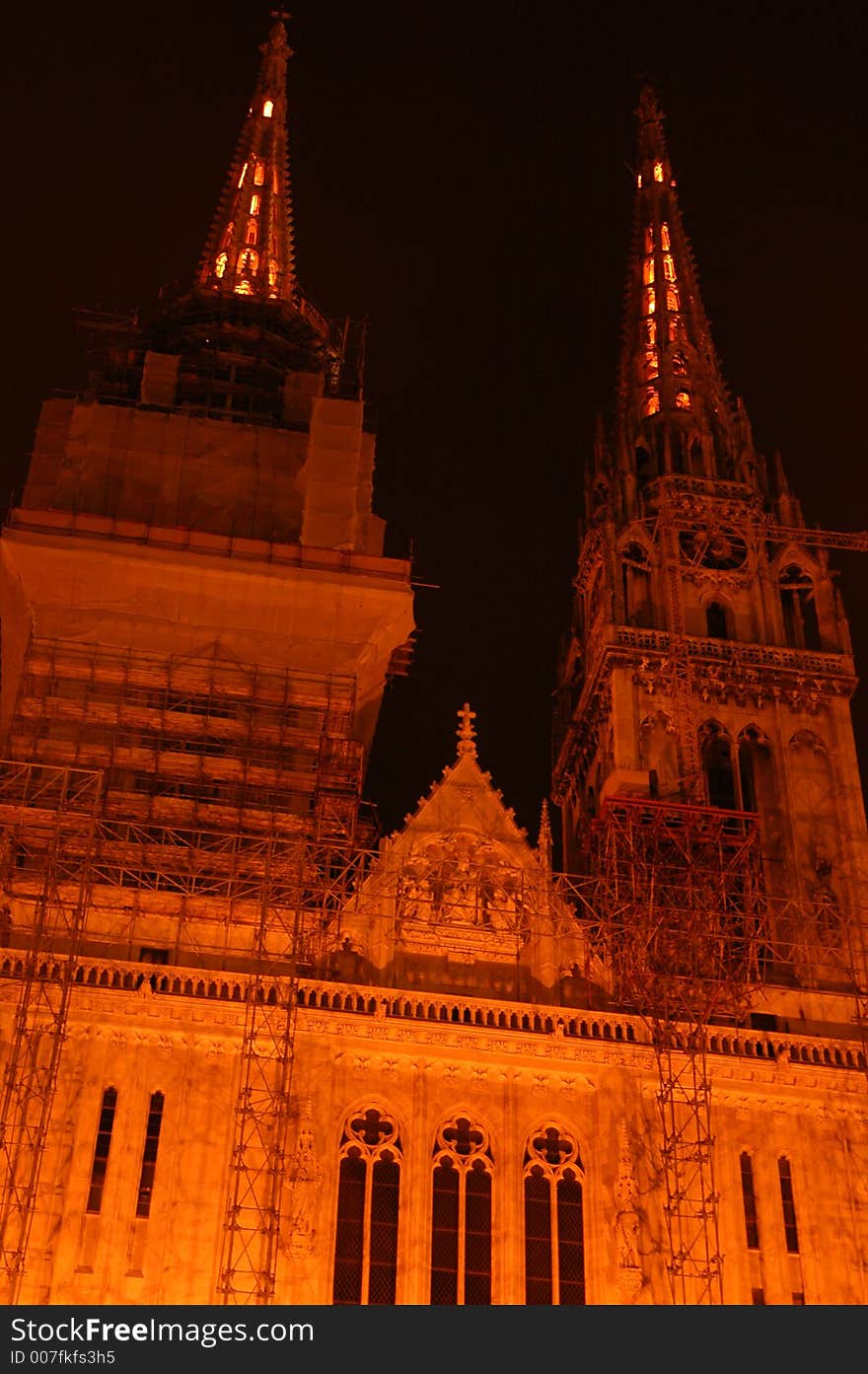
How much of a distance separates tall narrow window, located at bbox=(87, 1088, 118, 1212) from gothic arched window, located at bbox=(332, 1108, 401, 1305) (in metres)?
3.71

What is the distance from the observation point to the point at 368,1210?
3170cm

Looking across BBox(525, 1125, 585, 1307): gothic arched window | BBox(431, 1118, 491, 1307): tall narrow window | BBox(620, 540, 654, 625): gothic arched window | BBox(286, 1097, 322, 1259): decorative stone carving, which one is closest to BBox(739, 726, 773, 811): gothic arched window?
BBox(620, 540, 654, 625): gothic arched window

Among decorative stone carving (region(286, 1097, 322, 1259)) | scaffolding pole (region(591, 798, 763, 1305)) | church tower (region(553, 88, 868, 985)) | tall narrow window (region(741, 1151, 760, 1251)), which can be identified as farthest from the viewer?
church tower (region(553, 88, 868, 985))

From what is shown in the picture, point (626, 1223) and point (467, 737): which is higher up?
point (467, 737)

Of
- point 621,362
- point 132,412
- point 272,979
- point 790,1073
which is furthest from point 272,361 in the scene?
point 790,1073

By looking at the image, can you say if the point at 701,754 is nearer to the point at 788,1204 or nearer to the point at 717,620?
the point at 717,620

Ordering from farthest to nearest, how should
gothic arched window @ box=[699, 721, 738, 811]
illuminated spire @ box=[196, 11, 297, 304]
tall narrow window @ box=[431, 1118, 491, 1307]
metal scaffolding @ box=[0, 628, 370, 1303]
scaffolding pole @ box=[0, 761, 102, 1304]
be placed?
illuminated spire @ box=[196, 11, 297, 304], gothic arched window @ box=[699, 721, 738, 811], tall narrow window @ box=[431, 1118, 491, 1307], metal scaffolding @ box=[0, 628, 370, 1303], scaffolding pole @ box=[0, 761, 102, 1304]

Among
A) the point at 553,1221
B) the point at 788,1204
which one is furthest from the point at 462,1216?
the point at 788,1204

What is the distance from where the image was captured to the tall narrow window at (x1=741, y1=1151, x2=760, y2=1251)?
32.5 metres

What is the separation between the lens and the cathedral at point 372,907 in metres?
31.5

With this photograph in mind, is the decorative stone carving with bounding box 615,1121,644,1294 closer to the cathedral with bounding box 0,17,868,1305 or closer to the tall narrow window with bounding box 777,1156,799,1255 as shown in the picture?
the cathedral with bounding box 0,17,868,1305

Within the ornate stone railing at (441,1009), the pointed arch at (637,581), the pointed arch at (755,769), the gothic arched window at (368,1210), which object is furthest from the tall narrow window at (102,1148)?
the pointed arch at (637,581)

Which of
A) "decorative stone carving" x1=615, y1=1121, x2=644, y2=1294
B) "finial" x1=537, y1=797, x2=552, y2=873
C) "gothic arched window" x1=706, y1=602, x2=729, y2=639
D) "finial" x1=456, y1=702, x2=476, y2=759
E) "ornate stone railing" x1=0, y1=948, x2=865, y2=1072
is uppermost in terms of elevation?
"gothic arched window" x1=706, y1=602, x2=729, y2=639

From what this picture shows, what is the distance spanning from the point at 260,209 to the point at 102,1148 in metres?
29.9
